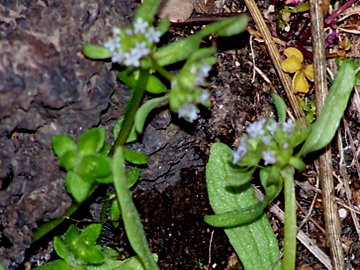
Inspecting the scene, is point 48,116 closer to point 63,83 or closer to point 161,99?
point 63,83

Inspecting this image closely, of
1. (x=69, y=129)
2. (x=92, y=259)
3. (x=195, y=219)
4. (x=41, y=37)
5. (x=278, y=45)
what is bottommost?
(x=92, y=259)

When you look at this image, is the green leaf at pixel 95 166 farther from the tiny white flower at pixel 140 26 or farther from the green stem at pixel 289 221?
the green stem at pixel 289 221

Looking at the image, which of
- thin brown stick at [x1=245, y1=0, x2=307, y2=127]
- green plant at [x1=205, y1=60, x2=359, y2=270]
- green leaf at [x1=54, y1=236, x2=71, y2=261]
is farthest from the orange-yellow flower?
green leaf at [x1=54, y1=236, x2=71, y2=261]

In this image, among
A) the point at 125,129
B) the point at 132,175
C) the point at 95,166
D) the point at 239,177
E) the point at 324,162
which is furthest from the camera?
the point at 324,162

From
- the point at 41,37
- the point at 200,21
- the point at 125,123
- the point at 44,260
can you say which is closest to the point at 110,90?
the point at 125,123

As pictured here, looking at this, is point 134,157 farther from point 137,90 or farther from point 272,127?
point 272,127

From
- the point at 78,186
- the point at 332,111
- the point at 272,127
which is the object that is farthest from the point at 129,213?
the point at 332,111

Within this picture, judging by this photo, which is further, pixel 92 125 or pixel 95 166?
pixel 92 125
